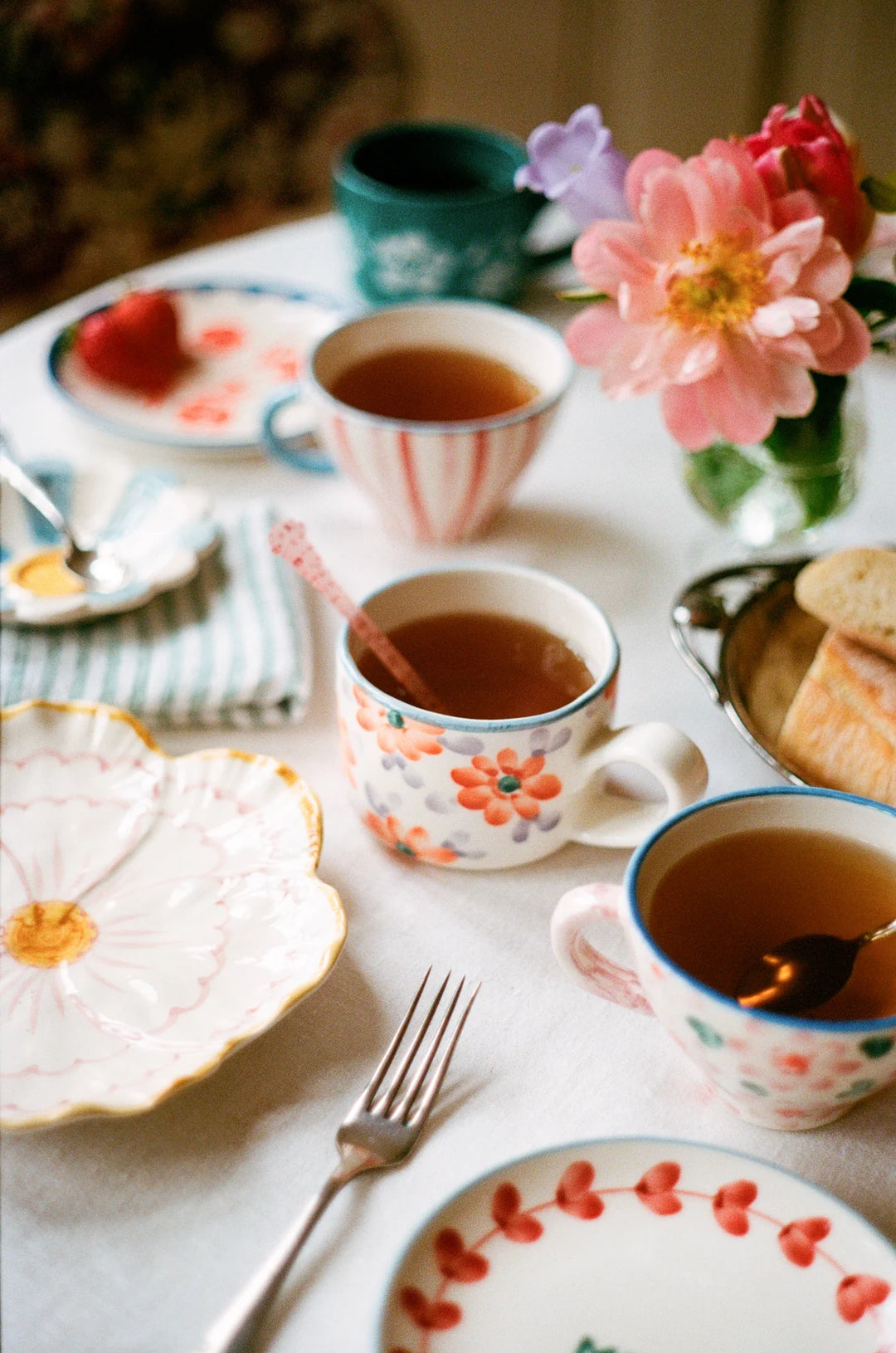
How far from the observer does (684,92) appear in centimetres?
281

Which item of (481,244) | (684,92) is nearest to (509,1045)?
(481,244)

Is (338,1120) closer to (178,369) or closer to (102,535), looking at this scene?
(102,535)

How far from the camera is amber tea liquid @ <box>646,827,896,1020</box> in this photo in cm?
53

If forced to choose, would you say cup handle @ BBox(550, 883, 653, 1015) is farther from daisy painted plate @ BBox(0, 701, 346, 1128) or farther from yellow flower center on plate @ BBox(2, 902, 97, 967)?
yellow flower center on plate @ BBox(2, 902, 97, 967)

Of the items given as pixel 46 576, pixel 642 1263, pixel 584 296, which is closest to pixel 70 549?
pixel 46 576

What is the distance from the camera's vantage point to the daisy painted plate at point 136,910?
0.53 m

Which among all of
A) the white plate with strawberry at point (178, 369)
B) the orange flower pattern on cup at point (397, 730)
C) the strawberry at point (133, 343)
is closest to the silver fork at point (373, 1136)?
the orange flower pattern on cup at point (397, 730)

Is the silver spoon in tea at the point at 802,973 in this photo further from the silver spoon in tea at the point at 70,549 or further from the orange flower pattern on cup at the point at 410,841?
the silver spoon in tea at the point at 70,549

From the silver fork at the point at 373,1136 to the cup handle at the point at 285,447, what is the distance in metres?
0.50

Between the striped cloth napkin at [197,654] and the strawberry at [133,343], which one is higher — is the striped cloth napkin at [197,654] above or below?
below

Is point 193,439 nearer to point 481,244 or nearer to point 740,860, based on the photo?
point 481,244

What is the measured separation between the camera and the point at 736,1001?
479 millimetres

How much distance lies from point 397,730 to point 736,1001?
224 mm

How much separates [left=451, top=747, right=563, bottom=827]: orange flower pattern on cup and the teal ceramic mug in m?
0.67
